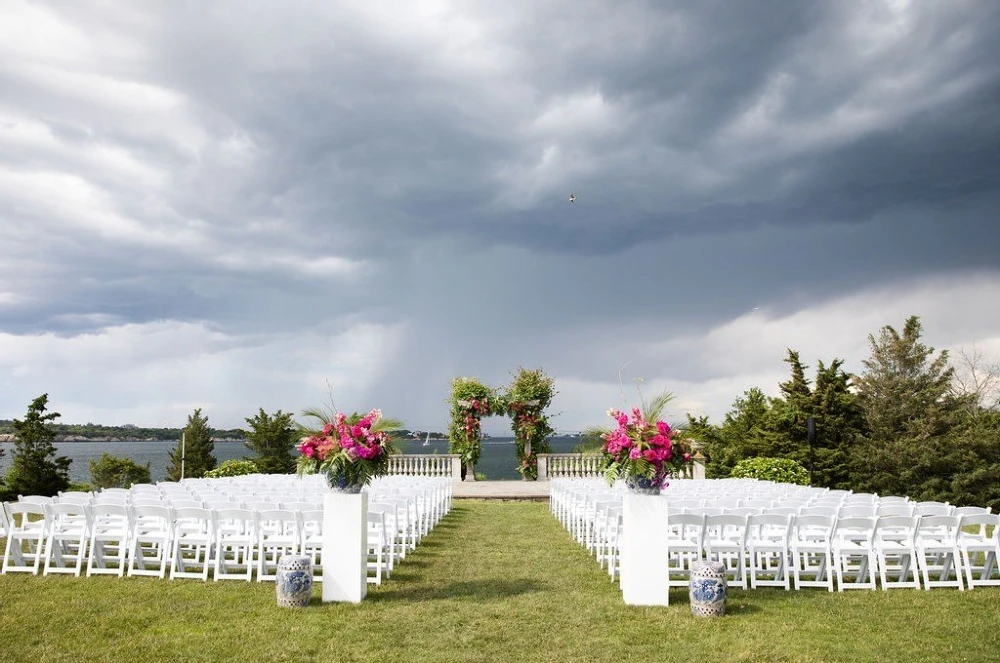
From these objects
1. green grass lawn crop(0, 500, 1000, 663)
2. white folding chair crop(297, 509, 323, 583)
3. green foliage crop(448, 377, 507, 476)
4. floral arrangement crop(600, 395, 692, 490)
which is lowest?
green grass lawn crop(0, 500, 1000, 663)

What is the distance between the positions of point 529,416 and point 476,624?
18.0 m

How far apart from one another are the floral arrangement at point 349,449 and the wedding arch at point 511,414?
16156 mm

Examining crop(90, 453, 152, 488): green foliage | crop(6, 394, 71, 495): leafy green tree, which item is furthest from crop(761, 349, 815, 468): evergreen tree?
crop(90, 453, 152, 488): green foliage

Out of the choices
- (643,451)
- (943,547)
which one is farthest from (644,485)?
(943,547)

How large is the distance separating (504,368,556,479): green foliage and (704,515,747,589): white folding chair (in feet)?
48.1

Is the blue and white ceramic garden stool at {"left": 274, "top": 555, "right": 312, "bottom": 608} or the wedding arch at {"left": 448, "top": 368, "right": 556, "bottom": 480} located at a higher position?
the wedding arch at {"left": 448, "top": 368, "right": 556, "bottom": 480}

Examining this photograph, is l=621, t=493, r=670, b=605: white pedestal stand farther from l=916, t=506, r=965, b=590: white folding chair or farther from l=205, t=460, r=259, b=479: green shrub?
l=205, t=460, r=259, b=479: green shrub

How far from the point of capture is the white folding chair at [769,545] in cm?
843

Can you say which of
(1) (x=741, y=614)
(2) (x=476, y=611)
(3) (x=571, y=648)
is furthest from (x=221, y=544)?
(1) (x=741, y=614)

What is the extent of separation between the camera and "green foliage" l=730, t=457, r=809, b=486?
19.7 m

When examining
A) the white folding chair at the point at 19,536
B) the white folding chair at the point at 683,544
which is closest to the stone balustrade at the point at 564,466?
the white folding chair at the point at 683,544

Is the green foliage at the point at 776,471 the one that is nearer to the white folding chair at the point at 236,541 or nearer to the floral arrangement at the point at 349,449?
the floral arrangement at the point at 349,449

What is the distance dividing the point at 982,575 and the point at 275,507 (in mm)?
8546

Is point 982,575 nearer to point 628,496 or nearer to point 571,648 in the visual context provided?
point 628,496
